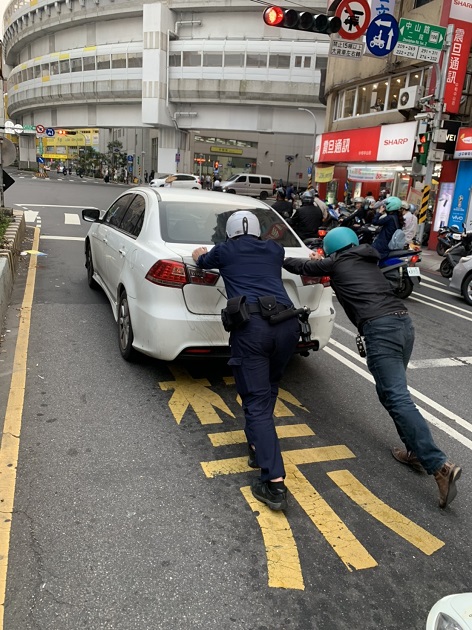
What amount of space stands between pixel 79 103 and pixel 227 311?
183ft

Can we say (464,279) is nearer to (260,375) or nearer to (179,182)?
(260,375)

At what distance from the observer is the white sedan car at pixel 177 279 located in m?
4.07

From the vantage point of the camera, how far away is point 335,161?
2423 cm

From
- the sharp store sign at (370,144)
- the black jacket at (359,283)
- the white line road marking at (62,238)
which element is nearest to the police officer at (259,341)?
the black jacket at (359,283)

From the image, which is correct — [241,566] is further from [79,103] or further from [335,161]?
[79,103]

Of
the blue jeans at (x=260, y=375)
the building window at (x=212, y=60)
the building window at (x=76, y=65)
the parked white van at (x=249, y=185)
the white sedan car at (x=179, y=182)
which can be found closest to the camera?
the blue jeans at (x=260, y=375)

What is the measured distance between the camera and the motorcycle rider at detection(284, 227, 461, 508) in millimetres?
3223

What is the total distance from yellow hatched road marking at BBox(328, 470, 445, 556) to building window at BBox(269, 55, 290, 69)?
43882 millimetres

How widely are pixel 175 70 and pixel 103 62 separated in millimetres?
8951

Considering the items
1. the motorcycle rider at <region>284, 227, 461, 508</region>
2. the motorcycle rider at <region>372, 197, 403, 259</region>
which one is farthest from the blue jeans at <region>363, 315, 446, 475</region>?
the motorcycle rider at <region>372, 197, 403, 259</region>

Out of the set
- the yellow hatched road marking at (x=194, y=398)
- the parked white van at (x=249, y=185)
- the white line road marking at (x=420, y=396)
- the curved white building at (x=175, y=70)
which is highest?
the curved white building at (x=175, y=70)

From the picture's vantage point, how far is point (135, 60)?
45.8 metres

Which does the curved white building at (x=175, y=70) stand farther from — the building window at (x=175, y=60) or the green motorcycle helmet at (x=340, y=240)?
the green motorcycle helmet at (x=340, y=240)

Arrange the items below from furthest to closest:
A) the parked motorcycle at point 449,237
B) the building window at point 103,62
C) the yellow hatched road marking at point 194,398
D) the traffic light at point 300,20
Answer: the building window at point 103,62 → the parked motorcycle at point 449,237 → the traffic light at point 300,20 → the yellow hatched road marking at point 194,398
